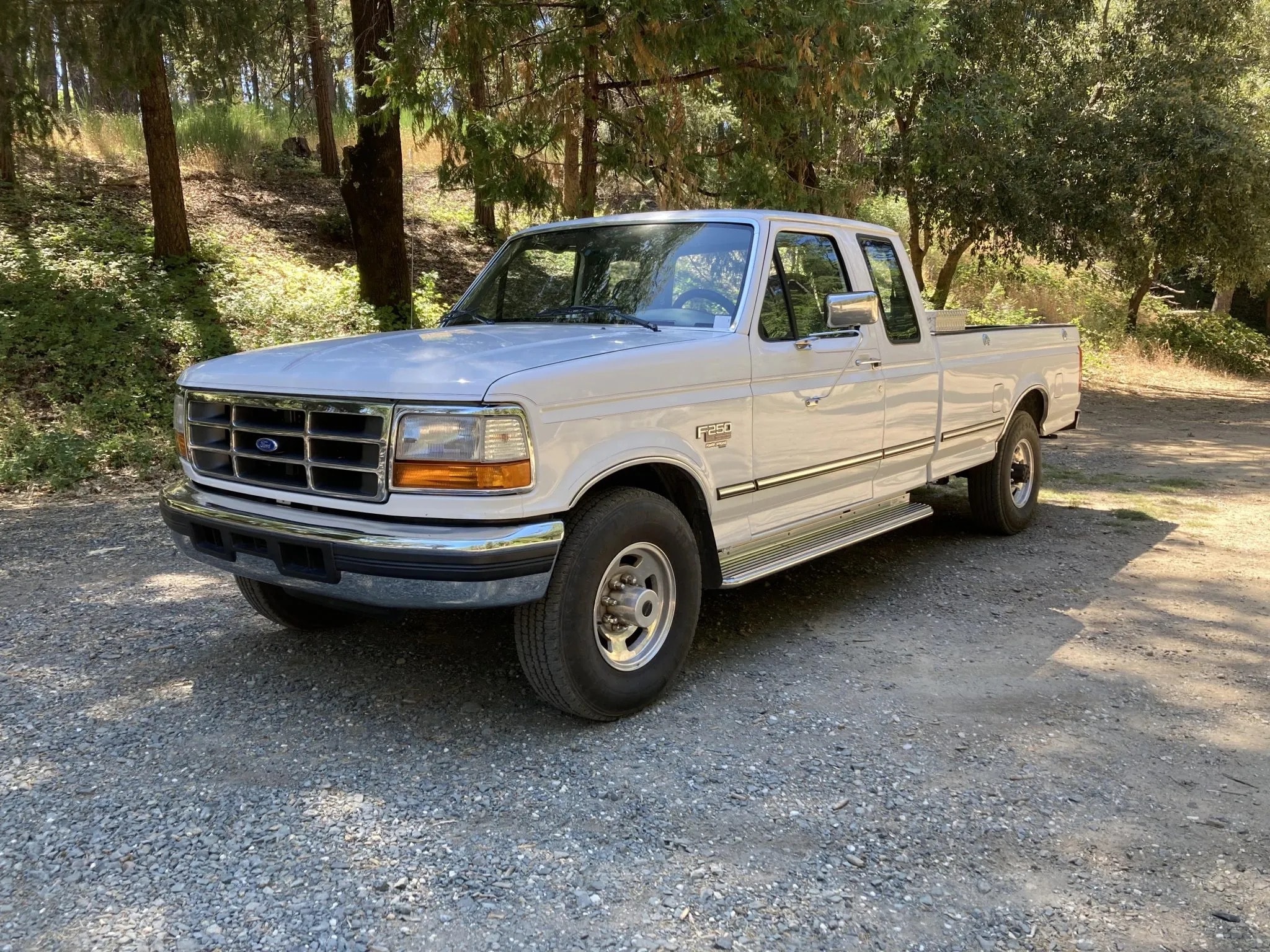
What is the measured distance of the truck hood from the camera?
343 cm

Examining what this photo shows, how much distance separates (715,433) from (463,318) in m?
1.70

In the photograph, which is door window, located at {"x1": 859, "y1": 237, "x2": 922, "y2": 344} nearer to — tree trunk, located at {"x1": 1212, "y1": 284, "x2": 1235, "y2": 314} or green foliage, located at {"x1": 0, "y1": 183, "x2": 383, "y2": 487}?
green foliage, located at {"x1": 0, "y1": 183, "x2": 383, "y2": 487}

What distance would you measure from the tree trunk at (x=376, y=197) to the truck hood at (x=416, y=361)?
7.87m

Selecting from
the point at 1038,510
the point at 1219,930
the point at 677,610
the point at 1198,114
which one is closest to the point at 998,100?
the point at 1198,114

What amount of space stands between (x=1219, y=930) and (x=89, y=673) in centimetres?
431

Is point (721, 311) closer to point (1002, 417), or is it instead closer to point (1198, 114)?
point (1002, 417)

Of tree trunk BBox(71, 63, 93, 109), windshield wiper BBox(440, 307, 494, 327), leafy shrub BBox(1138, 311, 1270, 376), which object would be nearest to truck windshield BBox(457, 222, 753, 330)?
windshield wiper BBox(440, 307, 494, 327)

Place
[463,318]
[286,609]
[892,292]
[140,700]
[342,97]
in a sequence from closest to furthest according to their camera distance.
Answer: [140,700] → [286,609] → [463,318] → [892,292] → [342,97]

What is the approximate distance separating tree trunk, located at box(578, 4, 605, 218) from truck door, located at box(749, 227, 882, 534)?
11.9 feet

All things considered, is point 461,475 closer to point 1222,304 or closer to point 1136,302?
point 1136,302

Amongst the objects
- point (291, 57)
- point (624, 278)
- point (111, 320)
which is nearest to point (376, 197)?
point (111, 320)

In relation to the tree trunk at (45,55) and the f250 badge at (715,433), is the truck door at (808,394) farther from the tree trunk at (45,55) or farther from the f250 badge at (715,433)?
the tree trunk at (45,55)

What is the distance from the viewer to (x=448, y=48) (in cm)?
862

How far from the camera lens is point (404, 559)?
10.9 feet
